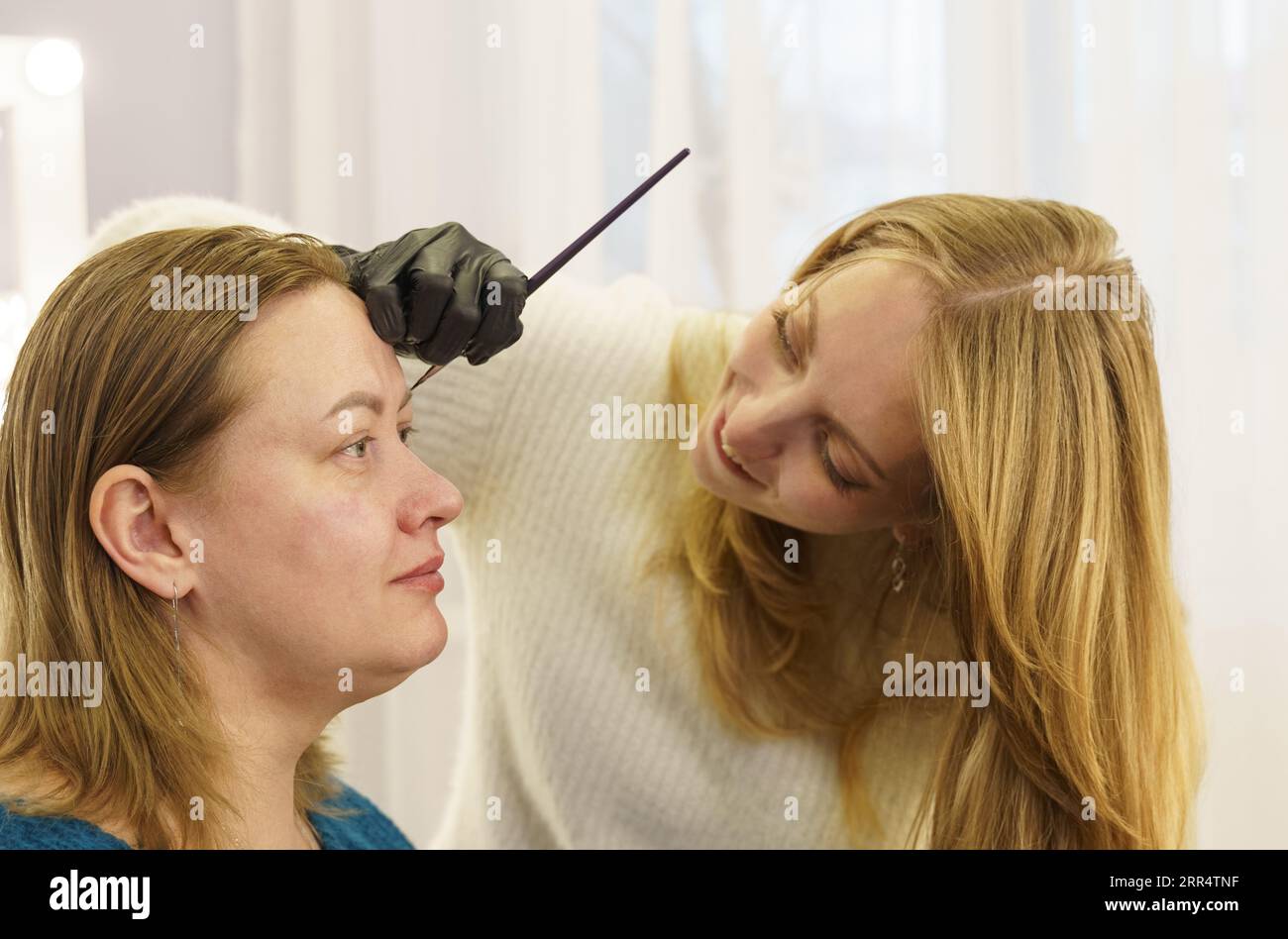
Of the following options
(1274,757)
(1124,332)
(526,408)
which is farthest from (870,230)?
(1274,757)

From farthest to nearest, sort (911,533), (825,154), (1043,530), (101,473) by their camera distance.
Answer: (825,154), (911,533), (1043,530), (101,473)

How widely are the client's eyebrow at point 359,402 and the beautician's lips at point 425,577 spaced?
0.34 ft

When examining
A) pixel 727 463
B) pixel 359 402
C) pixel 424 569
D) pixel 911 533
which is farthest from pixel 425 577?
pixel 911 533

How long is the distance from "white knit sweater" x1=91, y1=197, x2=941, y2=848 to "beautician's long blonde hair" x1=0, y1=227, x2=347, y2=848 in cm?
31

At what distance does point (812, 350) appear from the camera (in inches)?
31.8

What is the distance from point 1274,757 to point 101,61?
1.50 m

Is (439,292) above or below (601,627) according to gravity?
above

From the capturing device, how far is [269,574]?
27.7 inches

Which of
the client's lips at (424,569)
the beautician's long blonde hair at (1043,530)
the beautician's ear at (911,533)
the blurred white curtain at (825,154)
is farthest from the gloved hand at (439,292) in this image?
the blurred white curtain at (825,154)

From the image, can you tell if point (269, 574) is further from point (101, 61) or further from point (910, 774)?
point (101, 61)

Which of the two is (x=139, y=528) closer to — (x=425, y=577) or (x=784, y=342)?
(x=425, y=577)

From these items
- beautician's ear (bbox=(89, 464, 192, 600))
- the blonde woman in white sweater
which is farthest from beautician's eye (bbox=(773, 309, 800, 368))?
beautician's ear (bbox=(89, 464, 192, 600))

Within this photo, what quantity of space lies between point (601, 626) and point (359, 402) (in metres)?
0.39

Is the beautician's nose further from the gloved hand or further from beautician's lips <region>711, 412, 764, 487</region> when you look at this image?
the gloved hand
